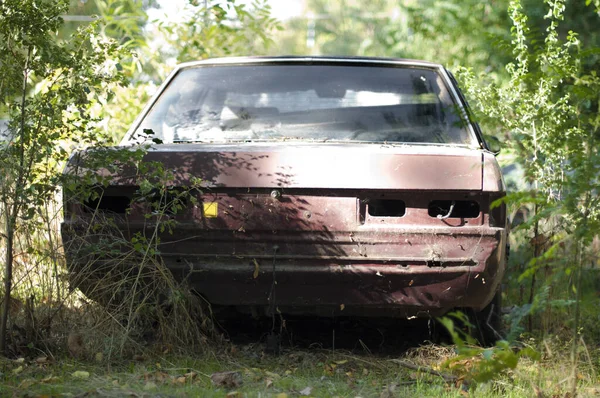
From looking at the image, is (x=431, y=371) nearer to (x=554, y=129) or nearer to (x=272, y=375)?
(x=272, y=375)

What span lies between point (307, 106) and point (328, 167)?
108cm

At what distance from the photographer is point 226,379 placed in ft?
12.7

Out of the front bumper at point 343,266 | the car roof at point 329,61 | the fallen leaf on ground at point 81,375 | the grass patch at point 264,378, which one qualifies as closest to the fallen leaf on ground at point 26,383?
the grass patch at point 264,378

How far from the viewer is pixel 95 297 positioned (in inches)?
171

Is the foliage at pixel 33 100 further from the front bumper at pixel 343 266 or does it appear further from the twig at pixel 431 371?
the twig at pixel 431 371

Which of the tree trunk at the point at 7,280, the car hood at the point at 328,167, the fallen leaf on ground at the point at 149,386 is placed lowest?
the fallen leaf on ground at the point at 149,386

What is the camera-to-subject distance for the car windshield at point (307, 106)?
16.3 feet

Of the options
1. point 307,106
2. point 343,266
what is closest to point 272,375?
point 343,266

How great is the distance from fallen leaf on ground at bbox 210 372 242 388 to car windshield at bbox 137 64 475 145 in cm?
153

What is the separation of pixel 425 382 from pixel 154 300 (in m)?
1.42

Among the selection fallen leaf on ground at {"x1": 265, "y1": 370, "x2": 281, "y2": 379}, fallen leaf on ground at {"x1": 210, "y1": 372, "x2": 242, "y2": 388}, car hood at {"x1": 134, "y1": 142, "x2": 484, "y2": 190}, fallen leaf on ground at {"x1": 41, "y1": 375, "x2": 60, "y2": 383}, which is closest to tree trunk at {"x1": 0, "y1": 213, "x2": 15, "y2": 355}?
fallen leaf on ground at {"x1": 41, "y1": 375, "x2": 60, "y2": 383}

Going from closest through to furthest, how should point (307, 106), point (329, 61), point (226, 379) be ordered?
point (226, 379) < point (307, 106) < point (329, 61)

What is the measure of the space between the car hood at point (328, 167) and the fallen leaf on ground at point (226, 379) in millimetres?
916

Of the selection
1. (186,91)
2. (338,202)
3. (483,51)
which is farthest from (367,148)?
(483,51)
